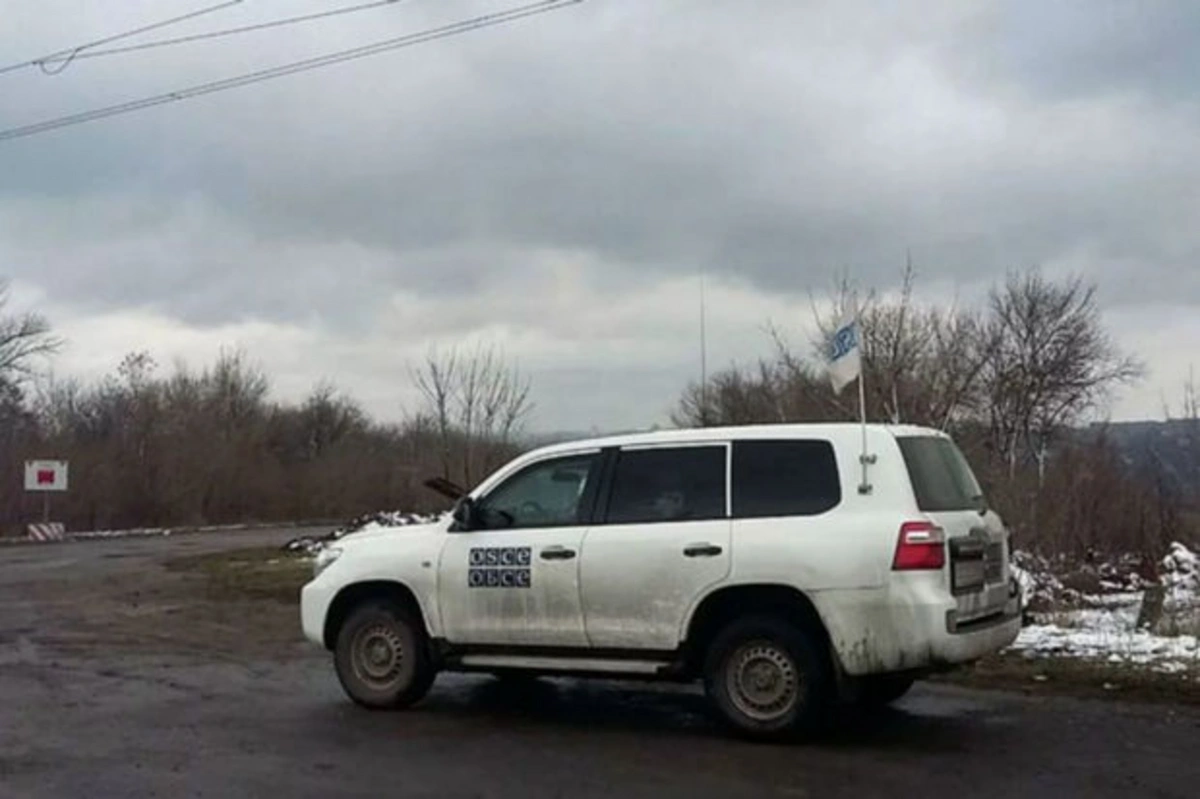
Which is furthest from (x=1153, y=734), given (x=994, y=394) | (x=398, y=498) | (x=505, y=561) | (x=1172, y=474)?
(x=398, y=498)

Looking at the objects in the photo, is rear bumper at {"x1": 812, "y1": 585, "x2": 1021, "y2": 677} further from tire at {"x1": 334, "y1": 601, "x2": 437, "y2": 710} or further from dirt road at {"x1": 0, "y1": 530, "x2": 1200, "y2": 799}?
tire at {"x1": 334, "y1": 601, "x2": 437, "y2": 710}

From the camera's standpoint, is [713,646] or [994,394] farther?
[994,394]

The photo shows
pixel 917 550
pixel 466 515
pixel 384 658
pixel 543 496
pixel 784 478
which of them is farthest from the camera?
pixel 384 658

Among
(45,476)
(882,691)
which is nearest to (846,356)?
(882,691)

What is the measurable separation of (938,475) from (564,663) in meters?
2.72

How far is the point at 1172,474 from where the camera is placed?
21.9 meters

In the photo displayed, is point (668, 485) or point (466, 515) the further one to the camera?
point (466, 515)

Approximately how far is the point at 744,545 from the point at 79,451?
51.9 m

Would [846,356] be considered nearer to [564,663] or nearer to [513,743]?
[564,663]

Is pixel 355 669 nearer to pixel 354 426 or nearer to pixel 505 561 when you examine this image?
pixel 505 561

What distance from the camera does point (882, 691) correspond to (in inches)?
375

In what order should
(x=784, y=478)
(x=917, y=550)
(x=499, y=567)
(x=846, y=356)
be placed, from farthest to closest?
(x=846, y=356), (x=499, y=567), (x=784, y=478), (x=917, y=550)

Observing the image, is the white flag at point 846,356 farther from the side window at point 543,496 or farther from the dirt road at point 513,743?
the dirt road at point 513,743

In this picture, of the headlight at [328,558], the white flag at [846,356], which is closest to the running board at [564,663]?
the headlight at [328,558]
